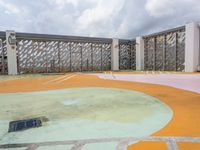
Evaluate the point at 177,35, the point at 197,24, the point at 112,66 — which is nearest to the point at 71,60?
the point at 112,66

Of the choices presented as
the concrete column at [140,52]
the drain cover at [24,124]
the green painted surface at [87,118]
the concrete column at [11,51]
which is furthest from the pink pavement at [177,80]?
the concrete column at [11,51]

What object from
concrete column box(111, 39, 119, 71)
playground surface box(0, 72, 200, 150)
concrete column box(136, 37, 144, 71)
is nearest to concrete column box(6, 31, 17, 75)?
concrete column box(111, 39, 119, 71)

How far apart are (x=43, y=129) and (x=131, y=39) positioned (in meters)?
17.5

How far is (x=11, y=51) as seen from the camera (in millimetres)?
13930

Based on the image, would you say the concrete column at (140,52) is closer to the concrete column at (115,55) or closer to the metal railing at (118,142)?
the concrete column at (115,55)

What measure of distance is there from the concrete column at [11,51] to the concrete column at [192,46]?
12.6 m

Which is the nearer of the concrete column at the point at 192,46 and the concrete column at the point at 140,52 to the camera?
the concrete column at the point at 192,46

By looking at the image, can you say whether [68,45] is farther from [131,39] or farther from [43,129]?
[43,129]

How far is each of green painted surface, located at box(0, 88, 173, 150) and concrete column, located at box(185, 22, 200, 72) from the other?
34.0 ft

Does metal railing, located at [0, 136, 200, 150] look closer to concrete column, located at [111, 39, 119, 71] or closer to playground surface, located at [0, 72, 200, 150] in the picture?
playground surface, located at [0, 72, 200, 150]

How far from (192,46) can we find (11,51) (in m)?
13.1

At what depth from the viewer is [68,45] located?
16.6 metres

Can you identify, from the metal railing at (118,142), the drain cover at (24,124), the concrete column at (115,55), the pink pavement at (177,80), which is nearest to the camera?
the metal railing at (118,142)

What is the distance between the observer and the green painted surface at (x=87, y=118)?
228 centimetres
